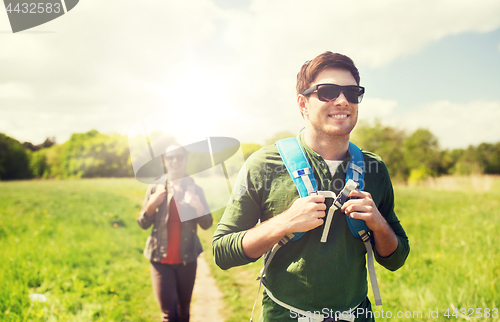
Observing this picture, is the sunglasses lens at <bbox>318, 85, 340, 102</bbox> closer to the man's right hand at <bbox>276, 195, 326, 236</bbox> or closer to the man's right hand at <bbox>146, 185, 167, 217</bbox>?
the man's right hand at <bbox>276, 195, 326, 236</bbox>

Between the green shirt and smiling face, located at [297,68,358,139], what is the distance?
0.56 ft

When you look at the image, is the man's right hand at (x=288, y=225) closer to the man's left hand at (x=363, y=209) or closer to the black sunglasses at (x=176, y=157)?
the man's left hand at (x=363, y=209)

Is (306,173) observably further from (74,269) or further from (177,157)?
(74,269)

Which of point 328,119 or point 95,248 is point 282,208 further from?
point 95,248

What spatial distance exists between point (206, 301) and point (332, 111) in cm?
467

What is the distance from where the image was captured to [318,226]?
1516mm

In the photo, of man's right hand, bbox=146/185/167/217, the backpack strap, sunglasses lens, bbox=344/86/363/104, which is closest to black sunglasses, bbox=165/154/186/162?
man's right hand, bbox=146/185/167/217

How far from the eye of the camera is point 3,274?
463 centimetres

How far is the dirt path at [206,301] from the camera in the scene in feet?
14.4

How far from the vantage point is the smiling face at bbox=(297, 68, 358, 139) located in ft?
5.18

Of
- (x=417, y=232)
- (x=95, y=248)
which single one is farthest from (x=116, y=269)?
(x=417, y=232)

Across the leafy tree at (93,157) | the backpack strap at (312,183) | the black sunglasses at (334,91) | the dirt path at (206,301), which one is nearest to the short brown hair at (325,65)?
the black sunglasses at (334,91)

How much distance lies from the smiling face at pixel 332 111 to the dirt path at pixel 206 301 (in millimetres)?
4074

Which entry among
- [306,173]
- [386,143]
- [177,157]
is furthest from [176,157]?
[386,143]
